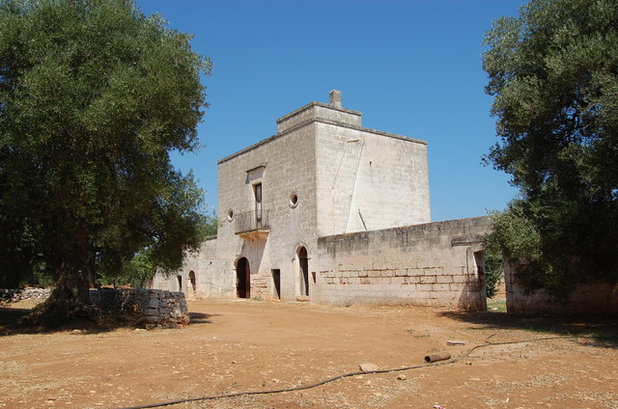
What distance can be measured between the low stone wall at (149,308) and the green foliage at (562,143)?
805 cm

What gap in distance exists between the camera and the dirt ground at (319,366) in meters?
5.26

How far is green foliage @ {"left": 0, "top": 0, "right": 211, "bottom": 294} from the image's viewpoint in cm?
1012

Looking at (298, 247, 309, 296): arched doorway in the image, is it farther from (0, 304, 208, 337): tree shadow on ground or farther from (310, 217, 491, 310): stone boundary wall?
(0, 304, 208, 337): tree shadow on ground

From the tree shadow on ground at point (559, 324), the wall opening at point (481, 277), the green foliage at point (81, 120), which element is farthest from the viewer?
the wall opening at point (481, 277)

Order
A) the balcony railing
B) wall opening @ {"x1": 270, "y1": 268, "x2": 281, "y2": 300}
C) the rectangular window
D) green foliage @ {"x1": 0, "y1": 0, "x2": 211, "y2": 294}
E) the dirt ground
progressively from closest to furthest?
the dirt ground
green foliage @ {"x1": 0, "y1": 0, "x2": 211, "y2": 294}
wall opening @ {"x1": 270, "y1": 268, "x2": 281, "y2": 300}
the balcony railing
the rectangular window

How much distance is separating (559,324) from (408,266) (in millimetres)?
5992

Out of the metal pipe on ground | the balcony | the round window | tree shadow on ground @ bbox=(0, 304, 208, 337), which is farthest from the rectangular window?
the metal pipe on ground

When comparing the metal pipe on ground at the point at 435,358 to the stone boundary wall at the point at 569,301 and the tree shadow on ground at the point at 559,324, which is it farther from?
the stone boundary wall at the point at 569,301

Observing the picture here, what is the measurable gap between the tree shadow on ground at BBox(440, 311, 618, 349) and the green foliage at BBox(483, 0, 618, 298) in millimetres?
880

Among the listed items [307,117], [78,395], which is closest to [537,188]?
[78,395]

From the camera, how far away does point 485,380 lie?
19.9ft

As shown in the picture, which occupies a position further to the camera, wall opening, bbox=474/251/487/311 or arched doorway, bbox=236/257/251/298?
arched doorway, bbox=236/257/251/298

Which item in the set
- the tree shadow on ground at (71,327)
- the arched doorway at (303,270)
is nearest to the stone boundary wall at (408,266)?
the arched doorway at (303,270)

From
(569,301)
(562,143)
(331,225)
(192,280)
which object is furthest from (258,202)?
(562,143)
